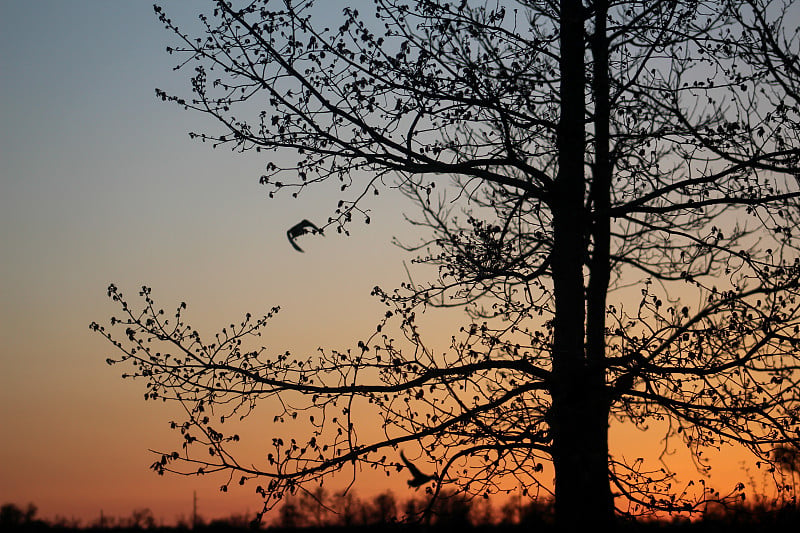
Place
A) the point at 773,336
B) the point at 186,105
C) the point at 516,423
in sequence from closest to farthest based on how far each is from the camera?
the point at 773,336 → the point at 516,423 → the point at 186,105

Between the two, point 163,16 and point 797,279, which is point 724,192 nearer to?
point 797,279

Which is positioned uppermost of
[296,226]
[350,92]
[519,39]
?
[519,39]

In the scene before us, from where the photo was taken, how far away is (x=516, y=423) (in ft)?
29.7

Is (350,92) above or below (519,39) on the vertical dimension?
below

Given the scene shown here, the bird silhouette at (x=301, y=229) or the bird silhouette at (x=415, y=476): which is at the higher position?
the bird silhouette at (x=301, y=229)

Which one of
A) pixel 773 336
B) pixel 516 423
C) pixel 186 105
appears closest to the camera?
pixel 773 336

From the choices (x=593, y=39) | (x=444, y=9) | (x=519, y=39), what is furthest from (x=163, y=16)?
(x=593, y=39)

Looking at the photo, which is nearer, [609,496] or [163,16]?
[609,496]

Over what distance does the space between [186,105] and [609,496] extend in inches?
244

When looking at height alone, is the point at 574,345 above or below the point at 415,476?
above

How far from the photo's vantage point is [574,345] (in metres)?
9.27

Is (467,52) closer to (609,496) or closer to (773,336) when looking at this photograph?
(773,336)

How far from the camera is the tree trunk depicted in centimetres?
896

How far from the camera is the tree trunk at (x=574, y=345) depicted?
29.4 ft
